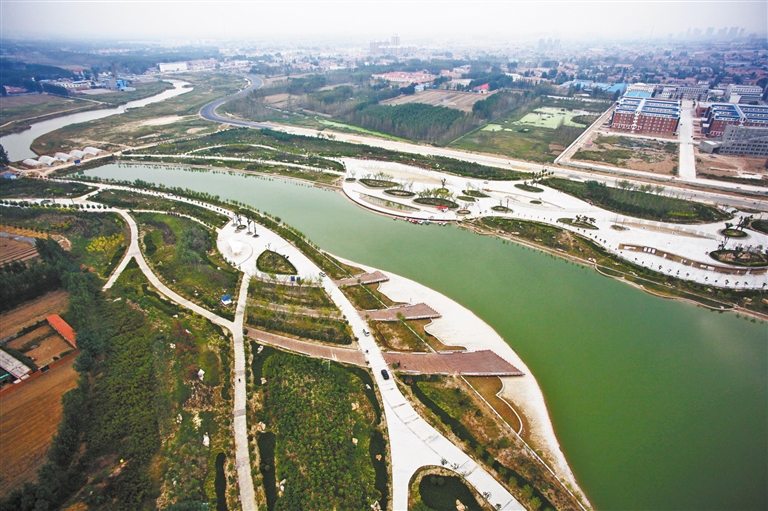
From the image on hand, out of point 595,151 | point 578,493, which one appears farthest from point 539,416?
point 595,151

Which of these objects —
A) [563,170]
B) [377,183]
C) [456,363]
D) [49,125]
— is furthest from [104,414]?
[49,125]

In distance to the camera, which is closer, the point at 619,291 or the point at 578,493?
the point at 578,493

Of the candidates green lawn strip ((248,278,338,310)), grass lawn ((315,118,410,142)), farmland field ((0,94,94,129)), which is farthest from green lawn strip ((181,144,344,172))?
farmland field ((0,94,94,129))

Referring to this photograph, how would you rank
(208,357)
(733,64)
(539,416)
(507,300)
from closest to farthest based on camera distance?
(539,416) < (208,357) < (507,300) < (733,64)

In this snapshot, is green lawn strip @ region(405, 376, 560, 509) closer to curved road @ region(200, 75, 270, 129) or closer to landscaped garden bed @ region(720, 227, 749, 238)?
landscaped garden bed @ region(720, 227, 749, 238)

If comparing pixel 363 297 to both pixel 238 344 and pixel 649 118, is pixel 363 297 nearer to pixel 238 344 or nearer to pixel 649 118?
pixel 238 344

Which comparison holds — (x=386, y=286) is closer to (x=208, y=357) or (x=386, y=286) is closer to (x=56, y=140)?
(x=208, y=357)
